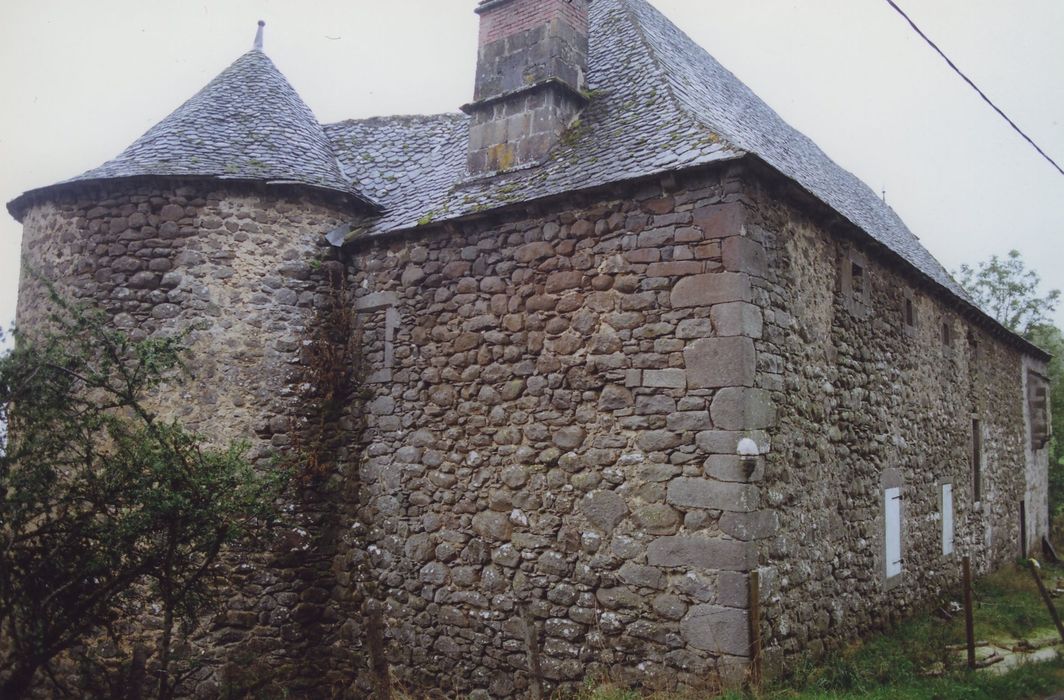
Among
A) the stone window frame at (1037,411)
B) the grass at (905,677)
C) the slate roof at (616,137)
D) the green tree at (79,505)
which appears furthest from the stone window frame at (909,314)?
the stone window frame at (1037,411)

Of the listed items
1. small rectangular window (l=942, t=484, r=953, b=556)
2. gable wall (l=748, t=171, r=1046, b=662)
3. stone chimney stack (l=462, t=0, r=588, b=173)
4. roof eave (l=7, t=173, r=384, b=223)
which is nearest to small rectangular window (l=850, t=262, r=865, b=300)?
gable wall (l=748, t=171, r=1046, b=662)

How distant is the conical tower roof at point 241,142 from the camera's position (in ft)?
29.0

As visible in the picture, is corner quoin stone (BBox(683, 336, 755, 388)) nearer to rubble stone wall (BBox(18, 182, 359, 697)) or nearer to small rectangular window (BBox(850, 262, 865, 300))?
small rectangular window (BBox(850, 262, 865, 300))

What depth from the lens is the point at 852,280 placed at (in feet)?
28.7

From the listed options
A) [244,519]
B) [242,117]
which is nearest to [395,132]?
[242,117]

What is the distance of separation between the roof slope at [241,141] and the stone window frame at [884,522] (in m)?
6.81

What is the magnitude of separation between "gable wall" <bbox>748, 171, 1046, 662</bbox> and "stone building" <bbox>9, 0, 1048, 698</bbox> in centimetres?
5

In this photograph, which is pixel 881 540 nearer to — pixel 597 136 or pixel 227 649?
pixel 597 136

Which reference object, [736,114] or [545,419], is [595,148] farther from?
[545,419]

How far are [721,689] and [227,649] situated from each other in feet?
16.7

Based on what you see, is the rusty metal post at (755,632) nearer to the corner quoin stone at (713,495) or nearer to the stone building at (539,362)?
the stone building at (539,362)

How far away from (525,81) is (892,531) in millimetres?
6624

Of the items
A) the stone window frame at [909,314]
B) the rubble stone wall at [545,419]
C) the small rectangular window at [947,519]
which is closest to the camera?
the rubble stone wall at [545,419]

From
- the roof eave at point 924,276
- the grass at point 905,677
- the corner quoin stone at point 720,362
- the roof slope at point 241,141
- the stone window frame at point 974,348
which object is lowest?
the grass at point 905,677
